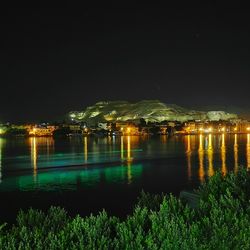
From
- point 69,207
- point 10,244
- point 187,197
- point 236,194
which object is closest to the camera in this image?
point 10,244

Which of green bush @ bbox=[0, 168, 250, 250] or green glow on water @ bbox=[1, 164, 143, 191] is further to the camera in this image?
green glow on water @ bbox=[1, 164, 143, 191]

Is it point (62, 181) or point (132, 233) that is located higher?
point (132, 233)

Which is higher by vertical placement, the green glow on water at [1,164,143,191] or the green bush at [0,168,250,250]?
the green bush at [0,168,250,250]

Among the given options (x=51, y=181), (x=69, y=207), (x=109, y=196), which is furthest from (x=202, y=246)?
(x=51, y=181)

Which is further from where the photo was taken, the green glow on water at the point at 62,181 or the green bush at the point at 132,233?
the green glow on water at the point at 62,181

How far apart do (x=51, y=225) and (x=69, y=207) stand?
559 inches

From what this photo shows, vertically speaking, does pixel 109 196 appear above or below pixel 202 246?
below

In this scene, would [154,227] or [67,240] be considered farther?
[154,227]

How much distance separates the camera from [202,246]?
4.85 m

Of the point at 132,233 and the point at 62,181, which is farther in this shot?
the point at 62,181

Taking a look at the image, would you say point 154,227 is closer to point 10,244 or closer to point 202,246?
point 202,246

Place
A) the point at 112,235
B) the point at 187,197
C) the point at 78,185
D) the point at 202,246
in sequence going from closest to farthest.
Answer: the point at 202,246
the point at 112,235
the point at 187,197
the point at 78,185

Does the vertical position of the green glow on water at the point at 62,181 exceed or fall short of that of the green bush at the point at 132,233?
it falls short

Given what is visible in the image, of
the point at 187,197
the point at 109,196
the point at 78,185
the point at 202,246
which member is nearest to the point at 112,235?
the point at 202,246
